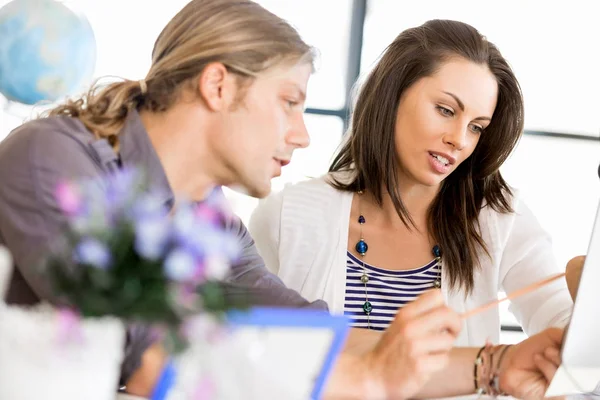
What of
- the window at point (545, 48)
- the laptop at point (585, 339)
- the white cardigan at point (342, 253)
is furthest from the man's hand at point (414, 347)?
the window at point (545, 48)

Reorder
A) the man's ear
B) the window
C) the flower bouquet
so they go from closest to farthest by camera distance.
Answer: the flower bouquet
the man's ear
the window

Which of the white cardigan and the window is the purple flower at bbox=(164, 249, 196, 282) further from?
the window

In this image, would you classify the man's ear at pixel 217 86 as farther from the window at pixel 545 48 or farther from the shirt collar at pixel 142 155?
the window at pixel 545 48

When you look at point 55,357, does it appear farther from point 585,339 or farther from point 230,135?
point 585,339

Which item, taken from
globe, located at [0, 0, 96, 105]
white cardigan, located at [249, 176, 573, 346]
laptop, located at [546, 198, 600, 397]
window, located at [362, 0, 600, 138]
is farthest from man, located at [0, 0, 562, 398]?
window, located at [362, 0, 600, 138]

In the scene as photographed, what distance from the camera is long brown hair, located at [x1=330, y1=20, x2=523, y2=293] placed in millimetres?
1865

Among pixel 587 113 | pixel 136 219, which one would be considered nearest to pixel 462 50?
pixel 136 219

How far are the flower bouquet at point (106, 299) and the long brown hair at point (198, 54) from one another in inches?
21.6

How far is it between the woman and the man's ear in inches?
28.4

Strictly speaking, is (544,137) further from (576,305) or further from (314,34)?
(576,305)

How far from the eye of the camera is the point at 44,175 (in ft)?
3.27

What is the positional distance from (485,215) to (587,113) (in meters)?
2.15

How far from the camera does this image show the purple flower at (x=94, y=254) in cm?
64

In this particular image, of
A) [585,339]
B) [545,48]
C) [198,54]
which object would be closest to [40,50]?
[198,54]
